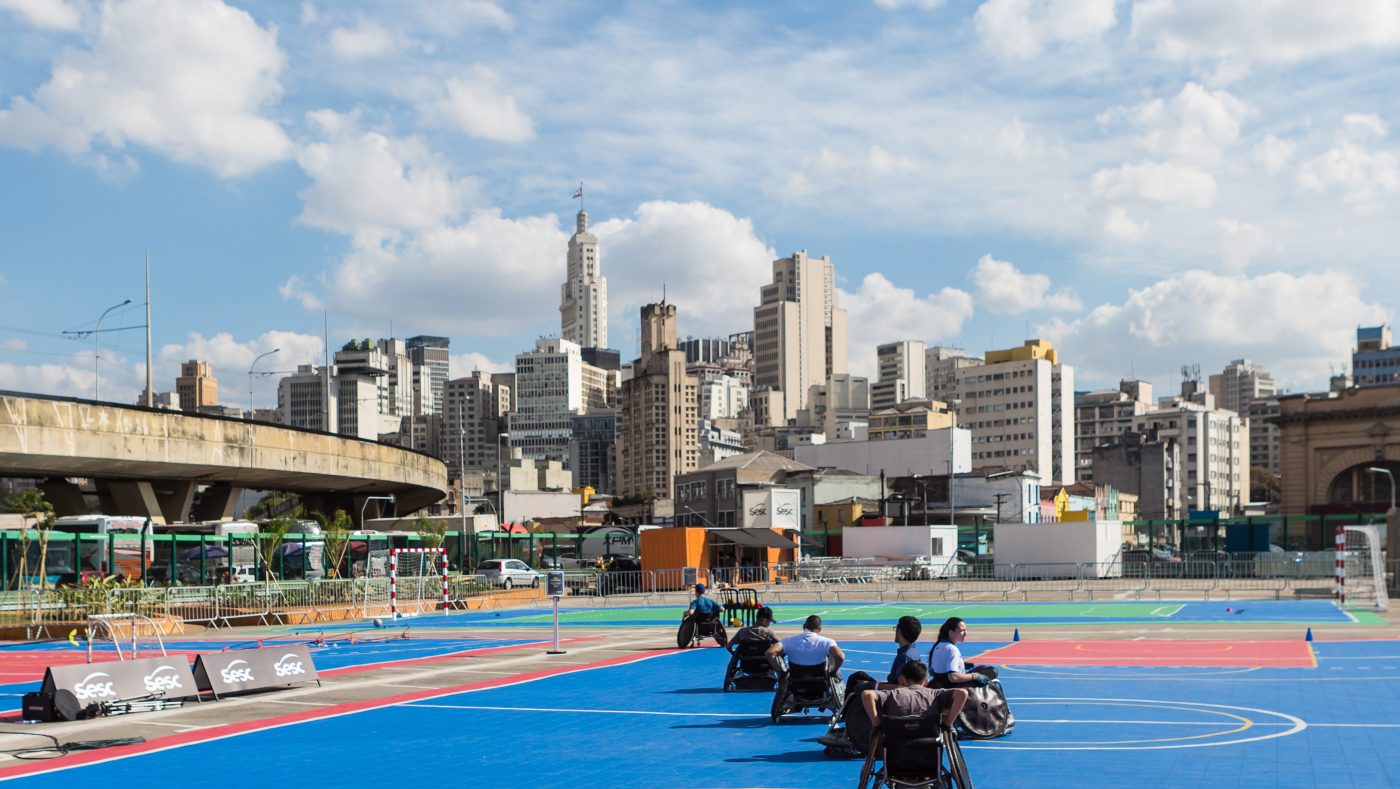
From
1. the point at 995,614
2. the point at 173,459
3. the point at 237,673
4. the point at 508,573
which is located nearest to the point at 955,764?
the point at 237,673

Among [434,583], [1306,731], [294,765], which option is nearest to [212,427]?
[434,583]

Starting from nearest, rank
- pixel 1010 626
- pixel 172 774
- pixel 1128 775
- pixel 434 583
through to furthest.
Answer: pixel 1128 775 → pixel 172 774 → pixel 1010 626 → pixel 434 583

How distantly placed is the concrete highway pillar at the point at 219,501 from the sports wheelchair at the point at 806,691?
58249 millimetres

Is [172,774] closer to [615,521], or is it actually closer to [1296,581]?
[1296,581]

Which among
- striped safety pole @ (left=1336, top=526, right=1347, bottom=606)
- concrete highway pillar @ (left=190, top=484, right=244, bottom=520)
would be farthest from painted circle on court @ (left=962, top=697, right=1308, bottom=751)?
concrete highway pillar @ (left=190, top=484, right=244, bottom=520)

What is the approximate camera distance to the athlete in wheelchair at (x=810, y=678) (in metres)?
19.0

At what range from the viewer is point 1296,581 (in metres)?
61.7

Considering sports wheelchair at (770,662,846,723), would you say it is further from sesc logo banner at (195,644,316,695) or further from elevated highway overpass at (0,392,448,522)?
elevated highway overpass at (0,392,448,522)

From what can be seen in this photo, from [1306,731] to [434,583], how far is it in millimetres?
43253

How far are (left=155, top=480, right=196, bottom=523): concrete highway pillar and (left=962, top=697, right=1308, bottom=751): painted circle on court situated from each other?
5308cm

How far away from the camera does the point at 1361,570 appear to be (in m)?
55.3

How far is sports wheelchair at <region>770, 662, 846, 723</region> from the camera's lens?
749 inches

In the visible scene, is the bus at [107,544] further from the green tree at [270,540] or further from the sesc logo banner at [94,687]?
the sesc logo banner at [94,687]

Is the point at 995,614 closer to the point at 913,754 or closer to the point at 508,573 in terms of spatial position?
the point at 508,573
